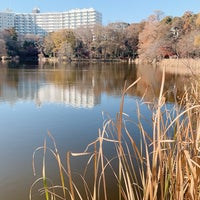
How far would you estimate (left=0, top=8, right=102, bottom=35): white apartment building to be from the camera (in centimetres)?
7888

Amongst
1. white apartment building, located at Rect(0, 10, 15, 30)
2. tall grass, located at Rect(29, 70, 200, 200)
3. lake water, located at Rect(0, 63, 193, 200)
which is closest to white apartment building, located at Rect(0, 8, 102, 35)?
white apartment building, located at Rect(0, 10, 15, 30)

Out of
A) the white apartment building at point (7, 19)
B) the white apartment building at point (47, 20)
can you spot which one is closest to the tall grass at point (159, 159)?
the white apartment building at point (47, 20)

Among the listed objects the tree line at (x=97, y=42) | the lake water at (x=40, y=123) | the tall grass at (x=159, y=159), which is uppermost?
the tree line at (x=97, y=42)

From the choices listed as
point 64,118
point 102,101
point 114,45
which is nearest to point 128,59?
point 114,45

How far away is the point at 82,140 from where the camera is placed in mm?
3949

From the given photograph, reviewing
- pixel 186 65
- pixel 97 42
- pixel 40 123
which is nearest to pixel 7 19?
pixel 97 42

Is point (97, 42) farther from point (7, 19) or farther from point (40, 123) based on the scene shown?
point (7, 19)

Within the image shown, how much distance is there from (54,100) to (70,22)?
2978 inches

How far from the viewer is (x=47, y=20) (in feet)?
267

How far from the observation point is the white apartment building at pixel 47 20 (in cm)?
7888

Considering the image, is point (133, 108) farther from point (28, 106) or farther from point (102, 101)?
point (28, 106)

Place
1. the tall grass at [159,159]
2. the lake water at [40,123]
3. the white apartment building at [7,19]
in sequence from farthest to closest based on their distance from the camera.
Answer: the white apartment building at [7,19], the lake water at [40,123], the tall grass at [159,159]

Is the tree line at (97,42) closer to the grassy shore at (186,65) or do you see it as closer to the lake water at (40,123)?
the grassy shore at (186,65)

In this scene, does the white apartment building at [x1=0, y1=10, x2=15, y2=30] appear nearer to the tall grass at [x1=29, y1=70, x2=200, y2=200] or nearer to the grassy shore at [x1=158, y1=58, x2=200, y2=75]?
the grassy shore at [x1=158, y1=58, x2=200, y2=75]
